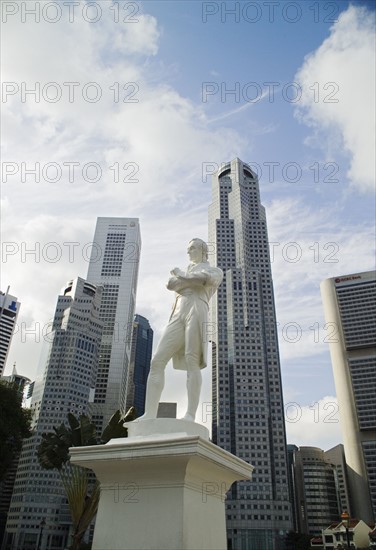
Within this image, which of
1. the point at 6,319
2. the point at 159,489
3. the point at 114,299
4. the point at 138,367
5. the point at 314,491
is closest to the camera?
the point at 159,489

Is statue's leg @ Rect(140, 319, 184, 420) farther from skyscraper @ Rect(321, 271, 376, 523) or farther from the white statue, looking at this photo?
skyscraper @ Rect(321, 271, 376, 523)

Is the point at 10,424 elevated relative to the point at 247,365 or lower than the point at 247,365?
lower

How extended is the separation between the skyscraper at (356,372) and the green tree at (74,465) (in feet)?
318

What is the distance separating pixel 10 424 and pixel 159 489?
21.4 m

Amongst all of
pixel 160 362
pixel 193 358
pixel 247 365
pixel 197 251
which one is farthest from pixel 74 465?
pixel 247 365

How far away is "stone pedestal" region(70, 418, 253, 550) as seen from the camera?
Result: 5445 millimetres

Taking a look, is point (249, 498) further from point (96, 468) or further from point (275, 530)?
point (96, 468)

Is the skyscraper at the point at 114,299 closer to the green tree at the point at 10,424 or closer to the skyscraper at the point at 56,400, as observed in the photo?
the skyscraper at the point at 56,400

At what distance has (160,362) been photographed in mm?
6965

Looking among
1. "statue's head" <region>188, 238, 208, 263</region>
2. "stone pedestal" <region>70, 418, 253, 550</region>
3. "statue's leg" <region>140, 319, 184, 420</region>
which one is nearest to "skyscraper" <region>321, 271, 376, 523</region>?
"statue's head" <region>188, 238, 208, 263</region>

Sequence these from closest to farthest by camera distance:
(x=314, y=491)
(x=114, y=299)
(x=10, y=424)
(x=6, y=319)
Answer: (x=10, y=424)
(x=6, y=319)
(x=314, y=491)
(x=114, y=299)

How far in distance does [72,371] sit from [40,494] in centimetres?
2681

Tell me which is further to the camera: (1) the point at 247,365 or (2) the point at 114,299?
(2) the point at 114,299

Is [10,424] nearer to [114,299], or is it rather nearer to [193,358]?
[193,358]
